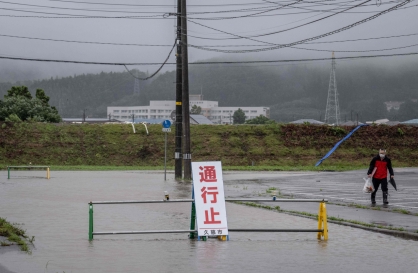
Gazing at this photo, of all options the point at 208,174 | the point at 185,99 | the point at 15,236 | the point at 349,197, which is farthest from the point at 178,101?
the point at 15,236

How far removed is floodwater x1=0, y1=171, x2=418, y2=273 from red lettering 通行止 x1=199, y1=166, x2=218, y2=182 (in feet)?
3.84

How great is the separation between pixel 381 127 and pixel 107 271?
56.5 metres

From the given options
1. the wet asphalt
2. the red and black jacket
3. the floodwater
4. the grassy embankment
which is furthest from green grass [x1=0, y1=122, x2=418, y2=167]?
the floodwater

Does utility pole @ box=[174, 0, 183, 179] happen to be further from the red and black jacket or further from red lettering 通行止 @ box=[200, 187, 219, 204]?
red lettering 通行止 @ box=[200, 187, 219, 204]

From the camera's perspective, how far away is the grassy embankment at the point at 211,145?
5684cm

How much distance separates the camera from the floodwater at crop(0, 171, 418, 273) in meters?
10.7

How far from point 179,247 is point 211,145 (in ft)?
156

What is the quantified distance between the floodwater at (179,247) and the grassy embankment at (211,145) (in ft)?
122

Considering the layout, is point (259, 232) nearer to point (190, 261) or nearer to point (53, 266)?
point (190, 261)

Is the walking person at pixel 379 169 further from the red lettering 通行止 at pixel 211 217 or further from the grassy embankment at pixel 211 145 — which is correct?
the grassy embankment at pixel 211 145

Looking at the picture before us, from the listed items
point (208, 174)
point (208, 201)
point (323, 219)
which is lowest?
point (323, 219)

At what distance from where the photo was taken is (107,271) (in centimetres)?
1012

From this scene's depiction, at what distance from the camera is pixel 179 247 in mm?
12594

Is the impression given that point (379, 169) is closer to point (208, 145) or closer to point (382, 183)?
point (382, 183)
